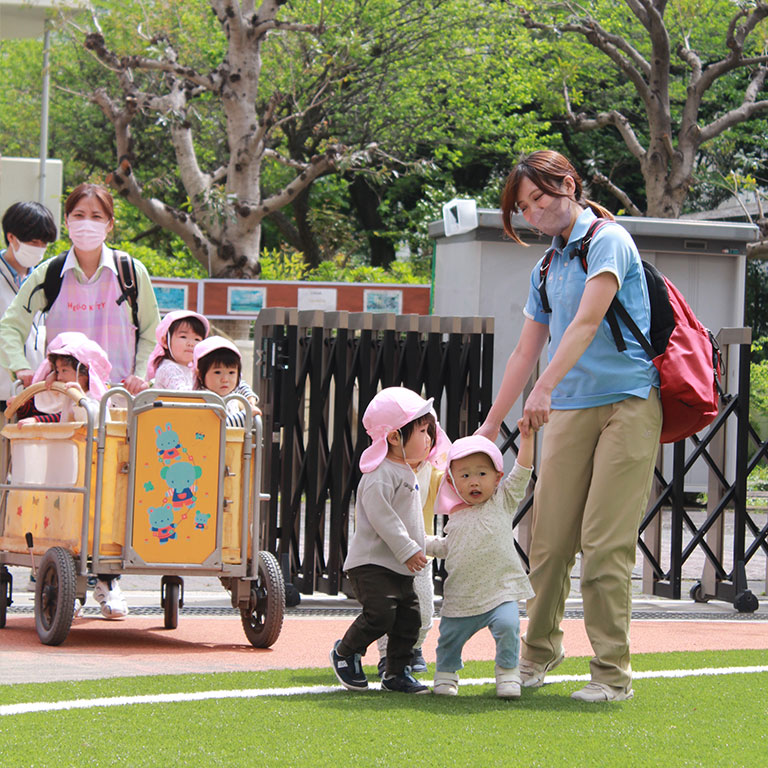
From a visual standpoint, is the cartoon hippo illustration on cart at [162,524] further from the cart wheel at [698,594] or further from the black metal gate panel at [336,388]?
the cart wheel at [698,594]

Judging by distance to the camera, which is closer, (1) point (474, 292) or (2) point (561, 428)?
(2) point (561, 428)

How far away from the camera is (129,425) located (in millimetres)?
6215

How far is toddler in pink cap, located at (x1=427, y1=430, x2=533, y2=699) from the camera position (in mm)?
5055

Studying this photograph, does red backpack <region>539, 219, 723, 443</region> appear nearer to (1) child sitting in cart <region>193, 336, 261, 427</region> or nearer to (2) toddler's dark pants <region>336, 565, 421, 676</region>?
(2) toddler's dark pants <region>336, 565, 421, 676</region>

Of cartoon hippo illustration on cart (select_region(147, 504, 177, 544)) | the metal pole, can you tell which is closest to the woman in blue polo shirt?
cartoon hippo illustration on cart (select_region(147, 504, 177, 544))

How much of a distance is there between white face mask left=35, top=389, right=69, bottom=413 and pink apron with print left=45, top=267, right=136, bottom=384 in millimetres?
481

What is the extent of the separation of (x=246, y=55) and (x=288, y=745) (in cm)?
1910

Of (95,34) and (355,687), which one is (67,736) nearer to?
(355,687)

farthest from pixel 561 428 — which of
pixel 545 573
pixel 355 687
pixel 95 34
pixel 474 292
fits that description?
pixel 95 34

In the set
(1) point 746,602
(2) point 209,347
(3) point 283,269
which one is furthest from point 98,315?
(3) point 283,269

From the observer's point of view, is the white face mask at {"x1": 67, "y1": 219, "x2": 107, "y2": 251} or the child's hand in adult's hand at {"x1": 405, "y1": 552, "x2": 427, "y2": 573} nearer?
the child's hand in adult's hand at {"x1": 405, "y1": 552, "x2": 427, "y2": 573}

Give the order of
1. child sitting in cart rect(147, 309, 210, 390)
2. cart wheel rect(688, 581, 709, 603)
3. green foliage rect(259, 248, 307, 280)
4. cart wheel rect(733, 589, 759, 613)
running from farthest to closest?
green foliage rect(259, 248, 307, 280), cart wheel rect(688, 581, 709, 603), cart wheel rect(733, 589, 759, 613), child sitting in cart rect(147, 309, 210, 390)

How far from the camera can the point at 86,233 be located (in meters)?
7.09

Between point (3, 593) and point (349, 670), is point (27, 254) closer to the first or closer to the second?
point (3, 593)
